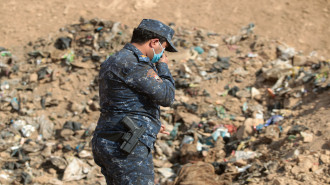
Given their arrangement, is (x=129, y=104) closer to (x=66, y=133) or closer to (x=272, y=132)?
(x=272, y=132)

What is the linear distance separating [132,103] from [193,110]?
3.35 m

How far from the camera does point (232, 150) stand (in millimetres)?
4578

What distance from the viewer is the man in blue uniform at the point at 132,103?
2.19 metres

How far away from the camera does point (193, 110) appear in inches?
217

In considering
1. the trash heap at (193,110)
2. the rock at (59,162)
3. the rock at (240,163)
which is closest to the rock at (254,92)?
the trash heap at (193,110)

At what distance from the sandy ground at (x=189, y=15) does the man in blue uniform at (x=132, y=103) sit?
5482mm

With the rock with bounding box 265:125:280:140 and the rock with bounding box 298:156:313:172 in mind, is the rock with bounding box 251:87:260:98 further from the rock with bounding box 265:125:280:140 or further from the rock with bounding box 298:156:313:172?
the rock with bounding box 298:156:313:172

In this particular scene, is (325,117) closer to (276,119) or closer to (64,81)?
(276,119)

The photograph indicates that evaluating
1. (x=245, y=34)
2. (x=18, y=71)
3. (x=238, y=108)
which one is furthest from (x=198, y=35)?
(x=18, y=71)

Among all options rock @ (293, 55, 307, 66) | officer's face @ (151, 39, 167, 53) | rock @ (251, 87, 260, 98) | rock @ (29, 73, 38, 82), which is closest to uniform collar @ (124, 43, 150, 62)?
officer's face @ (151, 39, 167, 53)

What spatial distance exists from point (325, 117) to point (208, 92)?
2011 millimetres

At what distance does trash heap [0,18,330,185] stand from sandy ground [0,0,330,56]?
1.50ft

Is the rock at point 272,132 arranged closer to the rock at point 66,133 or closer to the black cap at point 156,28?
the black cap at point 156,28

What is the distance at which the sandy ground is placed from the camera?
7684 millimetres
